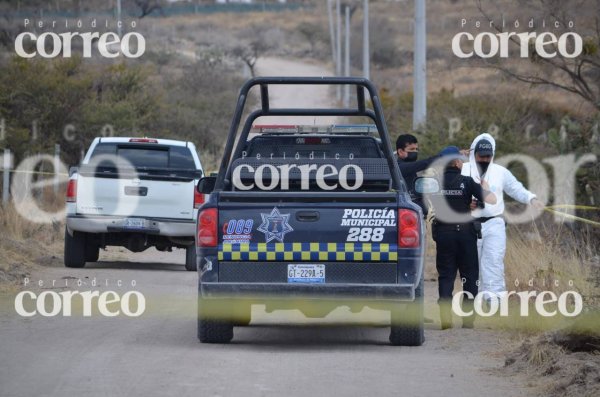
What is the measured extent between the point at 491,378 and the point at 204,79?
180ft

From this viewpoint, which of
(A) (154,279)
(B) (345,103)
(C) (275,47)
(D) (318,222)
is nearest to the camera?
(D) (318,222)

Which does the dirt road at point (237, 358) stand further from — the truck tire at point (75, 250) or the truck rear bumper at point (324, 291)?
the truck tire at point (75, 250)

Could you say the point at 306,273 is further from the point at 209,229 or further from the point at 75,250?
the point at 75,250

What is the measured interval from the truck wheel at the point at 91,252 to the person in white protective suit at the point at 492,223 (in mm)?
7360

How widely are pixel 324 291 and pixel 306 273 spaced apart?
0.71ft

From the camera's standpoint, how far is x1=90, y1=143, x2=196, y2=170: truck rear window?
1848 cm

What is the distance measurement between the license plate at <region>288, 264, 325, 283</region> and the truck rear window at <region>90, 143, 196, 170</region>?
8.55m

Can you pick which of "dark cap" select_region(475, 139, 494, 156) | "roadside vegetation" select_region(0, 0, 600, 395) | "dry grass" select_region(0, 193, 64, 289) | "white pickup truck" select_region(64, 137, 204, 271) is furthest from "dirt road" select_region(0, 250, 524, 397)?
"white pickup truck" select_region(64, 137, 204, 271)

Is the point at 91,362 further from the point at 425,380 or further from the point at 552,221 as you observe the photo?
the point at 552,221

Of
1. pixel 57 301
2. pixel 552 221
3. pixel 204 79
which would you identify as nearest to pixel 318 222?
pixel 57 301

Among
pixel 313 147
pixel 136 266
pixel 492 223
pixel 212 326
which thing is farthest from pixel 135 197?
pixel 212 326

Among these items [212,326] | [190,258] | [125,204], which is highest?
[125,204]

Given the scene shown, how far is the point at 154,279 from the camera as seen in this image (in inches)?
663

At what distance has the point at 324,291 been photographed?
10289 millimetres
